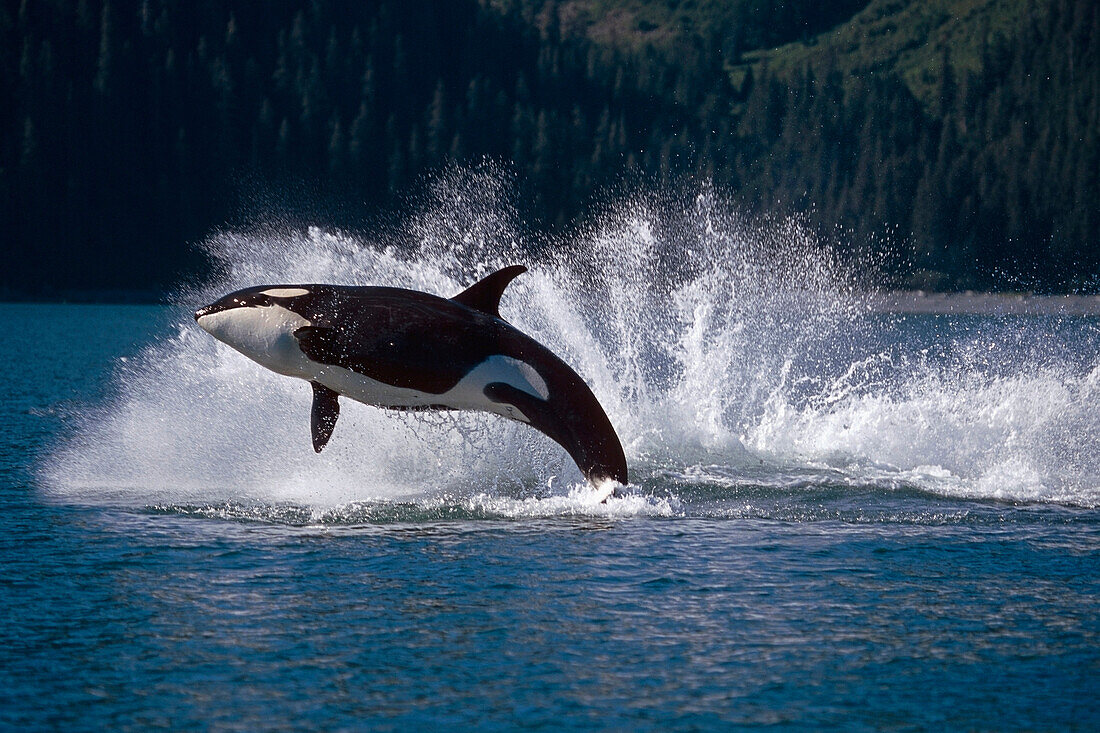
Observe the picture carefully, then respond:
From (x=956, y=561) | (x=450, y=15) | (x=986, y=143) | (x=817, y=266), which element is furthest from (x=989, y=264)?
(x=956, y=561)

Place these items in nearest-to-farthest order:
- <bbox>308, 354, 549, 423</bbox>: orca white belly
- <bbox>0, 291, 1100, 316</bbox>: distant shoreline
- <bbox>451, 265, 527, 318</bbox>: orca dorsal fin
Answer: <bbox>451, 265, 527, 318</bbox>: orca dorsal fin < <bbox>308, 354, 549, 423</bbox>: orca white belly < <bbox>0, 291, 1100, 316</bbox>: distant shoreline

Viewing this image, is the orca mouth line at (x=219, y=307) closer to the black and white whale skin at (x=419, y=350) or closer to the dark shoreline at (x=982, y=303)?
the black and white whale skin at (x=419, y=350)

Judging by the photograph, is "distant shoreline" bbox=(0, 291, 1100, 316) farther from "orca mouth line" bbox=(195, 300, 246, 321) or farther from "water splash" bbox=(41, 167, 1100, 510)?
"orca mouth line" bbox=(195, 300, 246, 321)

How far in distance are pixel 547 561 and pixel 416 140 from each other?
130m

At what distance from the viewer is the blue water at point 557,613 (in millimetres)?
10031

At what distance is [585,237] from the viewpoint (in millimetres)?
138750

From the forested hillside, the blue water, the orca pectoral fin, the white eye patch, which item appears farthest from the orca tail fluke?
the forested hillside

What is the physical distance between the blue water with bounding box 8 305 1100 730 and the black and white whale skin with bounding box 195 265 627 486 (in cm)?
142

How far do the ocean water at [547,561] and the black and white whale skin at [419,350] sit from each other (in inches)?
56.1

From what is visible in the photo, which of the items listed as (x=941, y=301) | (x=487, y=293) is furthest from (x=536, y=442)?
(x=941, y=301)

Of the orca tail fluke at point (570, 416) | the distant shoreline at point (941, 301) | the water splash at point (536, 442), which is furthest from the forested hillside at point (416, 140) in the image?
the orca tail fluke at point (570, 416)

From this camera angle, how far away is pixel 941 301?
140875 millimetres

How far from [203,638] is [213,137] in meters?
128

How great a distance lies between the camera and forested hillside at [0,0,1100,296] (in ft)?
409
